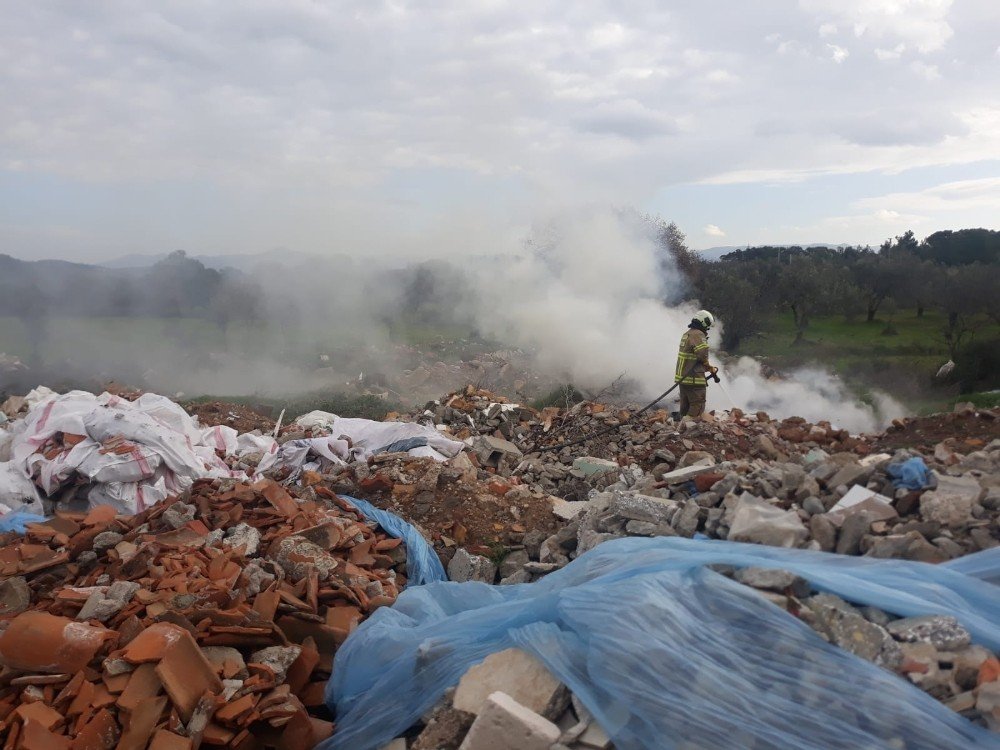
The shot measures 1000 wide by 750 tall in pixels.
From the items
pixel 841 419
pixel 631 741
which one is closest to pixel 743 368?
pixel 841 419

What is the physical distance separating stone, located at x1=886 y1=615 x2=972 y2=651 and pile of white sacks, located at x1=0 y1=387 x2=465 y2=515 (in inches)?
213

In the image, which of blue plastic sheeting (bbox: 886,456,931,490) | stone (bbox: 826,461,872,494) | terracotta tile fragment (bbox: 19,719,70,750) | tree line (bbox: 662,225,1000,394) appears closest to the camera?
terracotta tile fragment (bbox: 19,719,70,750)

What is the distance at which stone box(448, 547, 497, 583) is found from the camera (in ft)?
16.6

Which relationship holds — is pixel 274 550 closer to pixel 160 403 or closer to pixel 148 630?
pixel 148 630

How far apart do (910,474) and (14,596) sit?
5310 mm

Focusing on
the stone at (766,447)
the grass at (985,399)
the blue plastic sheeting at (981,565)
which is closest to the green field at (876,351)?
the grass at (985,399)

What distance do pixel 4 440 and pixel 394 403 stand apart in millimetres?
7354

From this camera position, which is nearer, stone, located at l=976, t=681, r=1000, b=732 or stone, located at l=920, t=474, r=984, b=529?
stone, located at l=976, t=681, r=1000, b=732

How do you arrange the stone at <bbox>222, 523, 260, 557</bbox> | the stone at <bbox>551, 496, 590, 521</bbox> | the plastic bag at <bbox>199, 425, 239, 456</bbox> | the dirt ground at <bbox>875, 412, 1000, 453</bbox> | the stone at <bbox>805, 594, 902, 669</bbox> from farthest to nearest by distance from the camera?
1. the plastic bag at <bbox>199, 425, 239, 456</bbox>
2. the dirt ground at <bbox>875, 412, 1000, 453</bbox>
3. the stone at <bbox>551, 496, 590, 521</bbox>
4. the stone at <bbox>222, 523, 260, 557</bbox>
5. the stone at <bbox>805, 594, 902, 669</bbox>

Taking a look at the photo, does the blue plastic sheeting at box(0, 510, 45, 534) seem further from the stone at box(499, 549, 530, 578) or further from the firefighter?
the firefighter

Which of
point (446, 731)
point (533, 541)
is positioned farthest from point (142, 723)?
point (533, 541)

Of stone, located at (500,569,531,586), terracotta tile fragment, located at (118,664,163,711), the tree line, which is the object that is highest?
the tree line

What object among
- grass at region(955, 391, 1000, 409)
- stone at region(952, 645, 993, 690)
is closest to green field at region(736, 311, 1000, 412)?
grass at region(955, 391, 1000, 409)

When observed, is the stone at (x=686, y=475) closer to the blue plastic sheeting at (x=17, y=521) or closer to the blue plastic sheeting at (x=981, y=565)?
the blue plastic sheeting at (x=981, y=565)
